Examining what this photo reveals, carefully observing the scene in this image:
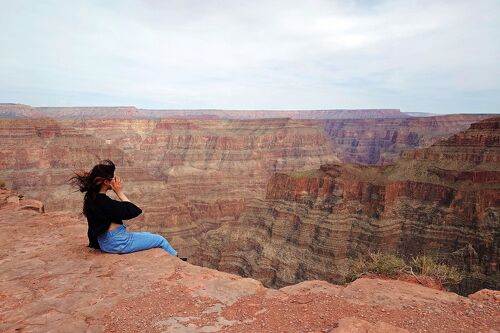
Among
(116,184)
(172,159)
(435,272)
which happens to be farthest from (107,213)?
(172,159)

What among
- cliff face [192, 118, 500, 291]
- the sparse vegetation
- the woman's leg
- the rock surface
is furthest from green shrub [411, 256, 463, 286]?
cliff face [192, 118, 500, 291]

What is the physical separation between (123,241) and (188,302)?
2.22 m

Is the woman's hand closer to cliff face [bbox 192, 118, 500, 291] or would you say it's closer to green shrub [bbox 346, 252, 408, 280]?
green shrub [bbox 346, 252, 408, 280]

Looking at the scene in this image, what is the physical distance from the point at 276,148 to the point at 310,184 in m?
60.9

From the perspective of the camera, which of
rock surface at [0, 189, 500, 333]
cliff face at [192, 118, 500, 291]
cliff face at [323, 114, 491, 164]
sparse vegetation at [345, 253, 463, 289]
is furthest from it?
cliff face at [323, 114, 491, 164]

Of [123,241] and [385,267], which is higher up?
[123,241]

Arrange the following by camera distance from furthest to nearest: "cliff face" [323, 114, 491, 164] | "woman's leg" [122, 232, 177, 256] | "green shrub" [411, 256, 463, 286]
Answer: "cliff face" [323, 114, 491, 164] → "green shrub" [411, 256, 463, 286] → "woman's leg" [122, 232, 177, 256]

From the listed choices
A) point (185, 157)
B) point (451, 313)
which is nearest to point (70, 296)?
point (451, 313)

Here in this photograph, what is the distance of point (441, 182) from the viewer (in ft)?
126

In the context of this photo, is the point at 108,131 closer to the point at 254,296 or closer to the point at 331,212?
the point at 331,212

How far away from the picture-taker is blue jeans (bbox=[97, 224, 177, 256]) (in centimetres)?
632

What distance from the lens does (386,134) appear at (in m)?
129

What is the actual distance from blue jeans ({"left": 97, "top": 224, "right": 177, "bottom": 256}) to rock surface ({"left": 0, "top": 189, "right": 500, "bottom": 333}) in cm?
13

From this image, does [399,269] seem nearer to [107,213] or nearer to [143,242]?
[143,242]
